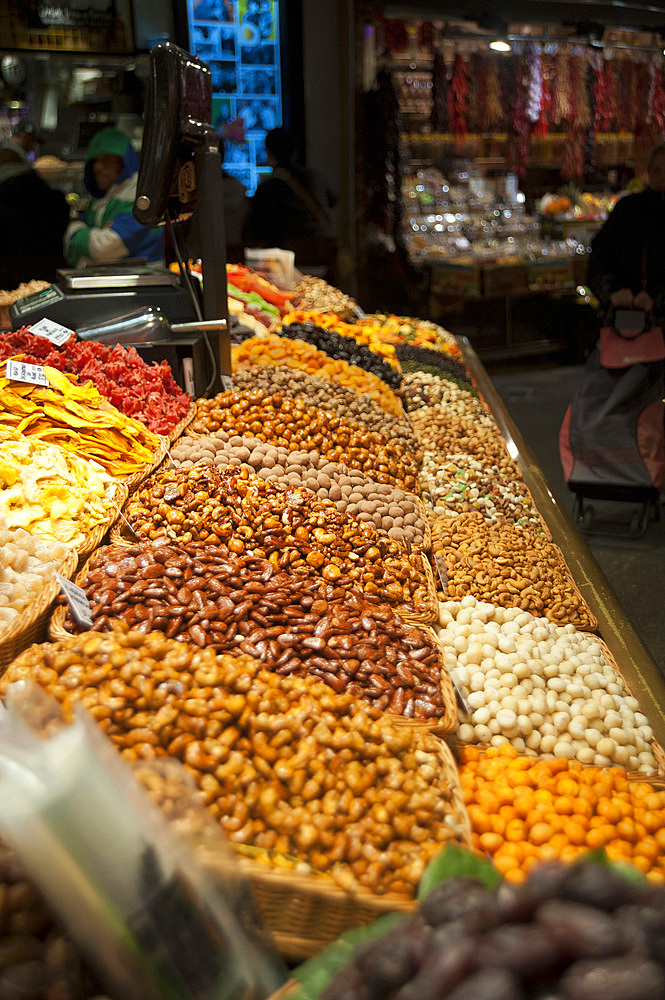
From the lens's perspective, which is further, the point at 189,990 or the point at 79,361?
the point at 79,361

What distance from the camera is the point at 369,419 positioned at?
305 cm

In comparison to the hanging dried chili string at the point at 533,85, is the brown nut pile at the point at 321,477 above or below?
below

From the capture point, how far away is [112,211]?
514cm

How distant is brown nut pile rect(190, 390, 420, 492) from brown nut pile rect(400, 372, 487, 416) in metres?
0.93

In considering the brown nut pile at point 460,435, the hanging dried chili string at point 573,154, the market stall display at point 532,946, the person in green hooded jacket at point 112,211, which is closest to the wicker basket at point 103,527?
the market stall display at point 532,946

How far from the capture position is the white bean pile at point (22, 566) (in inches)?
65.4

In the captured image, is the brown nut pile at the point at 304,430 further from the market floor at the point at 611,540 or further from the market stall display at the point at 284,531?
the market floor at the point at 611,540

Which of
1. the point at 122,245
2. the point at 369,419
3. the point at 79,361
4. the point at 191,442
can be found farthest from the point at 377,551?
the point at 122,245

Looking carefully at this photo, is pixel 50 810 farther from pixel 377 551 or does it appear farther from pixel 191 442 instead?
pixel 191 442

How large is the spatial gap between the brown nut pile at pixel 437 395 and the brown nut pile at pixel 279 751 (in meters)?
2.55

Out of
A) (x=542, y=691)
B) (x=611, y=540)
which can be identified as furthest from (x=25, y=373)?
(x=611, y=540)

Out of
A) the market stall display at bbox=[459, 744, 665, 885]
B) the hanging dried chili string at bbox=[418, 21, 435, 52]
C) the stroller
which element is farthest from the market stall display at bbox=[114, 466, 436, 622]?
the hanging dried chili string at bbox=[418, 21, 435, 52]

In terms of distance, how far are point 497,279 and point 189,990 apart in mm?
8234

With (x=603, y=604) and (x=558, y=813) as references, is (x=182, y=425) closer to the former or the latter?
(x=603, y=604)
